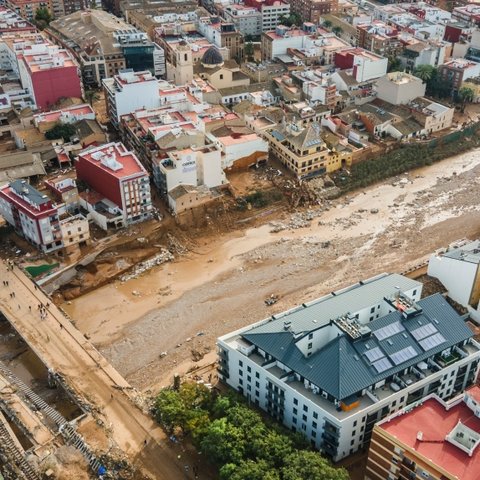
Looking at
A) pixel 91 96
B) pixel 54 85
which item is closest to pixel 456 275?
pixel 54 85

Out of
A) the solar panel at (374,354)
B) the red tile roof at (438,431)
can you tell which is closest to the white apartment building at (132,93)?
the solar panel at (374,354)

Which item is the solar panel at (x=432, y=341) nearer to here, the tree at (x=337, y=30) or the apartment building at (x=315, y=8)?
the tree at (x=337, y=30)

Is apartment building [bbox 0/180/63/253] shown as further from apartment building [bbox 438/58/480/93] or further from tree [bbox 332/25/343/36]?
tree [bbox 332/25/343/36]

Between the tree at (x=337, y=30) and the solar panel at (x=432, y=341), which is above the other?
the tree at (x=337, y=30)

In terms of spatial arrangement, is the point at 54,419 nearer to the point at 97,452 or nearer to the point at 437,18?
the point at 97,452

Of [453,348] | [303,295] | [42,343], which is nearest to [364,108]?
[303,295]

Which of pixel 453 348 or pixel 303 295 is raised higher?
pixel 453 348

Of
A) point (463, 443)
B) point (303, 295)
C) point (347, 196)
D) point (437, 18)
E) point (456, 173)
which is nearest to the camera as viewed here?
point (463, 443)
